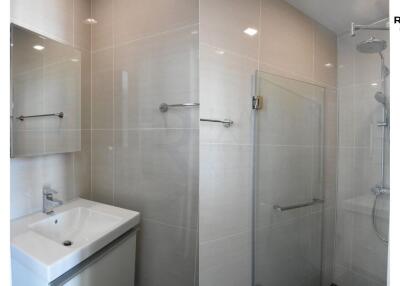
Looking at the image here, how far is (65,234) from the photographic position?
1309 millimetres

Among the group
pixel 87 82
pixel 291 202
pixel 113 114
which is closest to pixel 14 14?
pixel 87 82

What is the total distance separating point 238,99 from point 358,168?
76 centimetres

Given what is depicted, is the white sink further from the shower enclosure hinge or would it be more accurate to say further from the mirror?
the shower enclosure hinge

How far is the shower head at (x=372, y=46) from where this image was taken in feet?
3.46

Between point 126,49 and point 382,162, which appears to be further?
point 126,49

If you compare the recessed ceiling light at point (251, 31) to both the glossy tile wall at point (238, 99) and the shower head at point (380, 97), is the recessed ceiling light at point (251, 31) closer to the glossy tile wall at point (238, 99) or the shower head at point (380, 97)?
the glossy tile wall at point (238, 99)

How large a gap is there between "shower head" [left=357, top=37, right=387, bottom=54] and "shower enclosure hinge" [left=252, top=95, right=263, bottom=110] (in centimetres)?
56

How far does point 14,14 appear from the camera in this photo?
1.19m

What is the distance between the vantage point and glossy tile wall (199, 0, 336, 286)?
1245mm

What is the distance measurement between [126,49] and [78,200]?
3.58 ft

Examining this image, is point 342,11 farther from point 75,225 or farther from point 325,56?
point 75,225

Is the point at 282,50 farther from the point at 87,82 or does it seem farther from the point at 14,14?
the point at 14,14

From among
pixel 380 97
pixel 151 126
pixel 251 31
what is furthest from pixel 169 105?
pixel 380 97

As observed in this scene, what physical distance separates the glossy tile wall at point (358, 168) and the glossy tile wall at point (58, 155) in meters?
1.66
